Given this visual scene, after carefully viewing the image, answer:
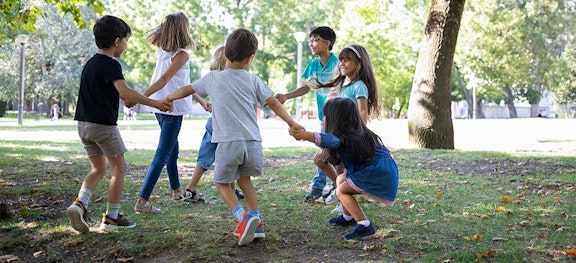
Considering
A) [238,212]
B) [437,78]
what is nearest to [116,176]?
[238,212]

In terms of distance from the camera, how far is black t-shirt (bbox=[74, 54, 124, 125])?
16.0 ft

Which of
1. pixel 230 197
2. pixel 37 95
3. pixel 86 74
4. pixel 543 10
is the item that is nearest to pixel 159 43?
pixel 86 74

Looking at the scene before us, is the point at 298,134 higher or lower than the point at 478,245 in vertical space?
higher

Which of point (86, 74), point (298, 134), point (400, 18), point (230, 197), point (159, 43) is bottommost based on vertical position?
point (230, 197)

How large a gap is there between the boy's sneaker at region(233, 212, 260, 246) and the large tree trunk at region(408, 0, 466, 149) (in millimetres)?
9577

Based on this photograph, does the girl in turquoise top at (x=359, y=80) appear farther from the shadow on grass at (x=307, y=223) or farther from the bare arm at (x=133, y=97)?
the bare arm at (x=133, y=97)

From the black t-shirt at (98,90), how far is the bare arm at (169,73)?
0.49 metres

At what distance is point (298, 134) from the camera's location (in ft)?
15.4

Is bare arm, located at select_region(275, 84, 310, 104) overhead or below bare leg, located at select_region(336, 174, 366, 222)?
overhead

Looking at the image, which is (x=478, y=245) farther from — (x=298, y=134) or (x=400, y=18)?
(x=400, y=18)

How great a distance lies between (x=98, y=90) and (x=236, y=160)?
1303 mm

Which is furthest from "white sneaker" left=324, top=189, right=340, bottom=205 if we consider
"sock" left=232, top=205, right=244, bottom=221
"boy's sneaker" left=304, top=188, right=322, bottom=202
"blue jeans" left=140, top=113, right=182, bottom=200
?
"sock" left=232, top=205, right=244, bottom=221

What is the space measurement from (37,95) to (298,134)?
44.2 metres

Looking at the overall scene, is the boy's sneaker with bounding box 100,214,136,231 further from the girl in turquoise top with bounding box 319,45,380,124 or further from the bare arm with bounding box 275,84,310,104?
the girl in turquoise top with bounding box 319,45,380,124
